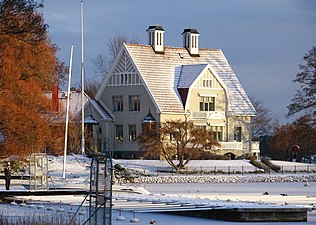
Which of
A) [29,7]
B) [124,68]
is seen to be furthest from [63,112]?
[29,7]

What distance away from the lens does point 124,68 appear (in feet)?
287

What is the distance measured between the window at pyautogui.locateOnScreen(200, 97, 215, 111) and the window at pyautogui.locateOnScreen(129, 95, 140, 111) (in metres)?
6.44

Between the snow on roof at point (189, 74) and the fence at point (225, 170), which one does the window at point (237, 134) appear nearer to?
the snow on roof at point (189, 74)

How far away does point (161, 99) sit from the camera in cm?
8512

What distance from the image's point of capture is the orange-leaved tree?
241ft

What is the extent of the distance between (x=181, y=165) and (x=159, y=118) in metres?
11.1

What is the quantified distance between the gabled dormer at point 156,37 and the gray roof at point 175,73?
0.60 meters

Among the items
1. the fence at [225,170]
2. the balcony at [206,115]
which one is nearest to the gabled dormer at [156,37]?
the balcony at [206,115]

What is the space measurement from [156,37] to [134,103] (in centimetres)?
735

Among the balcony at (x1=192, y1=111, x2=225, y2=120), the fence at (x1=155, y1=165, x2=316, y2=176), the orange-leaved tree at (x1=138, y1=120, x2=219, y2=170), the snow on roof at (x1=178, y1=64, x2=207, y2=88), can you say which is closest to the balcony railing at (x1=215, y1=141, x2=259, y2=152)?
the balcony at (x1=192, y1=111, x2=225, y2=120)

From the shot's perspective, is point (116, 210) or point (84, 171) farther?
point (84, 171)

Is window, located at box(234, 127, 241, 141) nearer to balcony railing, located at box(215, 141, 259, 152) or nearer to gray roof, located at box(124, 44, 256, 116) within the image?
balcony railing, located at box(215, 141, 259, 152)

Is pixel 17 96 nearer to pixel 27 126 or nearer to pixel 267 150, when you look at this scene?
pixel 27 126

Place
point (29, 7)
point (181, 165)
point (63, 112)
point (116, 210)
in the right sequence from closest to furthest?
point (29, 7) < point (116, 210) < point (181, 165) < point (63, 112)
